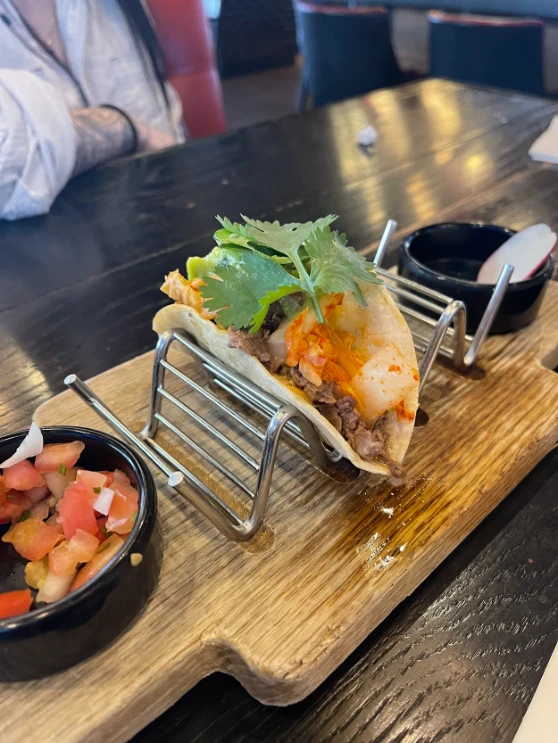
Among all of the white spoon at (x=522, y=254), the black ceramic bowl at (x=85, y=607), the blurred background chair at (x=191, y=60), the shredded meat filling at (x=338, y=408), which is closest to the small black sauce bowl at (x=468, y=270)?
the white spoon at (x=522, y=254)

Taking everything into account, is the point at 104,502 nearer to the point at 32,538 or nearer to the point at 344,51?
the point at 32,538

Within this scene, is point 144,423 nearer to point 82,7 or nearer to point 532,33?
point 82,7

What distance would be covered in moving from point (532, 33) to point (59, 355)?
419 centimetres

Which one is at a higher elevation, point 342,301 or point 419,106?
point 342,301

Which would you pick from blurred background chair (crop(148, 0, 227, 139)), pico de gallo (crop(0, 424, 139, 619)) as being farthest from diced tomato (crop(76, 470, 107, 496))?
blurred background chair (crop(148, 0, 227, 139))

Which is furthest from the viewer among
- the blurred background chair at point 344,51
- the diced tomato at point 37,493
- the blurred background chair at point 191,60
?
the blurred background chair at point 344,51

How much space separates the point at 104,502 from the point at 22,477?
156 millimetres

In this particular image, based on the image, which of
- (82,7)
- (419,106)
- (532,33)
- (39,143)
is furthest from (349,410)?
(532,33)

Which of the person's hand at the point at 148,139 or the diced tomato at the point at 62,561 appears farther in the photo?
the person's hand at the point at 148,139

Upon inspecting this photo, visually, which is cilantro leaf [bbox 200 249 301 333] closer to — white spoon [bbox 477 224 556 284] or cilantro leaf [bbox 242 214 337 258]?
cilantro leaf [bbox 242 214 337 258]

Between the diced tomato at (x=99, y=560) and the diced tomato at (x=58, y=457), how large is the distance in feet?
0.52

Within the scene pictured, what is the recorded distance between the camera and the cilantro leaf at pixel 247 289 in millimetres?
1031

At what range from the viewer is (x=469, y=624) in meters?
0.92

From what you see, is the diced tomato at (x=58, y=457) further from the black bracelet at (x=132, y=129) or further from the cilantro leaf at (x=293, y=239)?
the black bracelet at (x=132, y=129)
